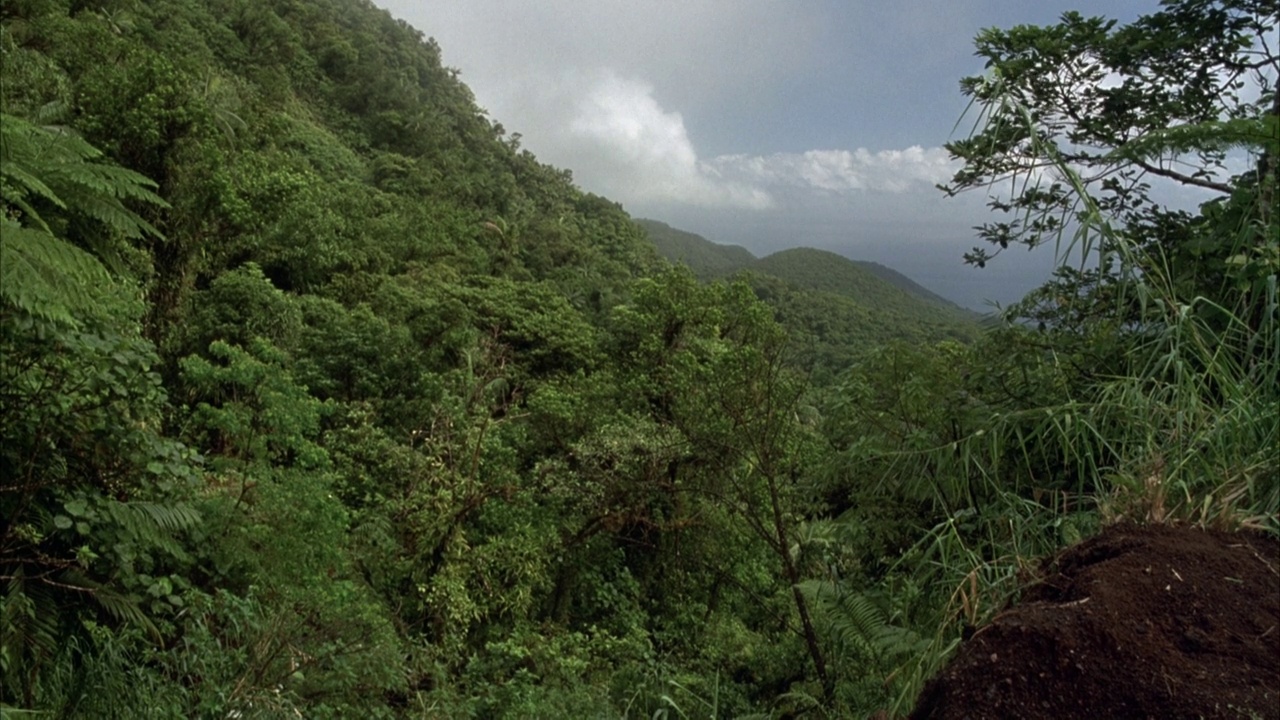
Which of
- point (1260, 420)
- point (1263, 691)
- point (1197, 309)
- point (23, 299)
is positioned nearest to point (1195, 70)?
point (1197, 309)

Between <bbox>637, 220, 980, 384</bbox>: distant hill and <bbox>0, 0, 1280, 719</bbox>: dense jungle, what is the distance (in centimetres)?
102

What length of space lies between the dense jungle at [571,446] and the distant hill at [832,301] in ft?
3.35

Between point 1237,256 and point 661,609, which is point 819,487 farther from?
point 661,609

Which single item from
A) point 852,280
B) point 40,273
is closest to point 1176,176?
point 40,273

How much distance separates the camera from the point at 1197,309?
88.0 inches

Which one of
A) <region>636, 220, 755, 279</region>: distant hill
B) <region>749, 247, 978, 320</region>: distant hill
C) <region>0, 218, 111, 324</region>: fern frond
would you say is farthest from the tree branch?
<region>636, 220, 755, 279</region>: distant hill

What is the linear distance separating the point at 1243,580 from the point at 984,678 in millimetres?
621

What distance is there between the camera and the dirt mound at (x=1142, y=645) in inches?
51.6

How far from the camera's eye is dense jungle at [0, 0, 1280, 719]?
2145 mm

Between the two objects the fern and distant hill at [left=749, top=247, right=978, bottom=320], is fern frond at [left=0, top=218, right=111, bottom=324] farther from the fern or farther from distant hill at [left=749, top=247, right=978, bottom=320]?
distant hill at [left=749, top=247, right=978, bottom=320]

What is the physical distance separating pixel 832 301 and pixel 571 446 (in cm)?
4253

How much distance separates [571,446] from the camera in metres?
9.77

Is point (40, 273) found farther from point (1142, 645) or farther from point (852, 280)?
point (852, 280)

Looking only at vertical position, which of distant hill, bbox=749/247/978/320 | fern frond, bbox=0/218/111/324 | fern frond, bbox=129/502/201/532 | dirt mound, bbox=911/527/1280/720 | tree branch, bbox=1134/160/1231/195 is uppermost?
distant hill, bbox=749/247/978/320
